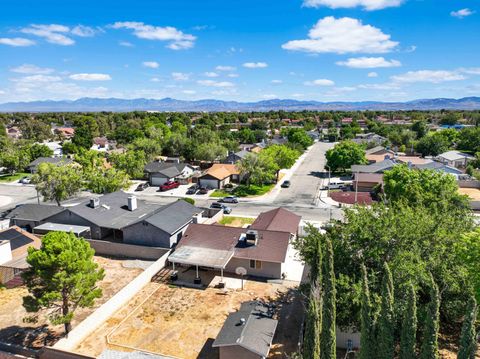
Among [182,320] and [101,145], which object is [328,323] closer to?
[182,320]

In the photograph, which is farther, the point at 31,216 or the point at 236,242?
the point at 31,216

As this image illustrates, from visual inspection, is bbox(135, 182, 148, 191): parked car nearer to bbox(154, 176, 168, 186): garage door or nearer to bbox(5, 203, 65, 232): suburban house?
bbox(154, 176, 168, 186): garage door

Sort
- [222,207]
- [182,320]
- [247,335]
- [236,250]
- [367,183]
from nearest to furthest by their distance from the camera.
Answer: [247,335], [182,320], [236,250], [222,207], [367,183]

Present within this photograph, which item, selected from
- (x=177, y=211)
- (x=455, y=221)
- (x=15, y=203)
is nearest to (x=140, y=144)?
(x=15, y=203)

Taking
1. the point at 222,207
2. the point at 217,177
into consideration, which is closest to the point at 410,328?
the point at 222,207

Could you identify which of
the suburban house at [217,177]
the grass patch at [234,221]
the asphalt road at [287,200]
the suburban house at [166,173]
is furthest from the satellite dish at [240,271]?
the suburban house at [166,173]

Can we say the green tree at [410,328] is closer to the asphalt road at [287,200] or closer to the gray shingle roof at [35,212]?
the asphalt road at [287,200]

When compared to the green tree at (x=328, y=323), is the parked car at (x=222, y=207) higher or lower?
lower
